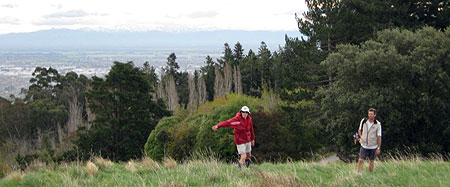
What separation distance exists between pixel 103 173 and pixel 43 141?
42.6m

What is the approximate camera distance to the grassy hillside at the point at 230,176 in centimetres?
730

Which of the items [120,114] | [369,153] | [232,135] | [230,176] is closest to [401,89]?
[232,135]

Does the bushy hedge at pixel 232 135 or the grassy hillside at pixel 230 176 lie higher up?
the grassy hillside at pixel 230 176

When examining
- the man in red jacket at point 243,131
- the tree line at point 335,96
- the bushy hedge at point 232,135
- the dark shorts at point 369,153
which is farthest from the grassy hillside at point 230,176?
the bushy hedge at point 232,135

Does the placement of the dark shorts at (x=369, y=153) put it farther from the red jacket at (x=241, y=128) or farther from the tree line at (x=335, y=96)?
the tree line at (x=335, y=96)

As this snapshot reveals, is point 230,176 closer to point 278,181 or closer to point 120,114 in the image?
point 278,181

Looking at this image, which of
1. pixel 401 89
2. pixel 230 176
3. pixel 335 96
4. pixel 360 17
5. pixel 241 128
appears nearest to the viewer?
pixel 230 176

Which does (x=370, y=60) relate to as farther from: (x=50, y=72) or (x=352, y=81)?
(x=50, y=72)

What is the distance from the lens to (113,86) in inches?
1371

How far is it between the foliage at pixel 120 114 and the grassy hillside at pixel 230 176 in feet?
74.2

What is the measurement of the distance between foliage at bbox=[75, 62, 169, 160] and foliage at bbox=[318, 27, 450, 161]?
18465 millimetres

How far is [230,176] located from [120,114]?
2813 cm

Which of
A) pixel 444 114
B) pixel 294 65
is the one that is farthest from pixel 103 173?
pixel 294 65

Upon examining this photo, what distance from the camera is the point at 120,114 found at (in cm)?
3441
